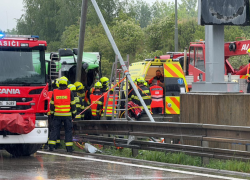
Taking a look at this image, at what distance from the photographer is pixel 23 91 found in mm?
11594

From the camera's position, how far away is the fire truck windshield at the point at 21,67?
462 inches

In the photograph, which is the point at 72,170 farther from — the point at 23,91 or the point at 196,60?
the point at 196,60

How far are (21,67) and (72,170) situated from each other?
323 centimetres

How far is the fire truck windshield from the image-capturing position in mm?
11727

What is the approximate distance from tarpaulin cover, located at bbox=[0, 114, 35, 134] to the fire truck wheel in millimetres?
959

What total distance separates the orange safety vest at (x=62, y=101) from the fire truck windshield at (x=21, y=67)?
3.93 ft

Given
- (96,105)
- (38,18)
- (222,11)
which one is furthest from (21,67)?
(38,18)

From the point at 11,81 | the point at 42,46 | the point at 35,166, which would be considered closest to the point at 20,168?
the point at 35,166

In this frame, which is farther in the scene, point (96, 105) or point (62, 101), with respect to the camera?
point (96, 105)

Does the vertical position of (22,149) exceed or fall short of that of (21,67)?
it falls short

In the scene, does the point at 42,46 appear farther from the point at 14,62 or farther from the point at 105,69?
the point at 105,69

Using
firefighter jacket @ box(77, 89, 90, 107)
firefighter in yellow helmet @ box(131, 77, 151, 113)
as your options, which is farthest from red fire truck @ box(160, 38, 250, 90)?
firefighter in yellow helmet @ box(131, 77, 151, 113)

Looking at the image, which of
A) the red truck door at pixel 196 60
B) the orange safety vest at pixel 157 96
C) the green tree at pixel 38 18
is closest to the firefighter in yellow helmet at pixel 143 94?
the orange safety vest at pixel 157 96

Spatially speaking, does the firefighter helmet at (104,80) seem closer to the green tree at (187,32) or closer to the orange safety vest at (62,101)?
the orange safety vest at (62,101)
